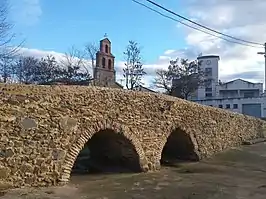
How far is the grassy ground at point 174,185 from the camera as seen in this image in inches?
386

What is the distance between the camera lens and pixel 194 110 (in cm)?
1683

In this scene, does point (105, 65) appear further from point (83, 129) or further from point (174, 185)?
point (174, 185)

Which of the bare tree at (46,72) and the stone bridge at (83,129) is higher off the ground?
the bare tree at (46,72)

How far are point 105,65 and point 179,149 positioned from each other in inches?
820

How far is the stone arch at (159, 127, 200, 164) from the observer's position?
54.5 feet

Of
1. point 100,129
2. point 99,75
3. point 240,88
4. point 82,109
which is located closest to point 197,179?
point 100,129

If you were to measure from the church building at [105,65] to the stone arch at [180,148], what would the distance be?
17576 mm

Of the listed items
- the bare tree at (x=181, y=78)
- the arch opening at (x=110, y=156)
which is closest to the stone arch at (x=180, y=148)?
the arch opening at (x=110, y=156)

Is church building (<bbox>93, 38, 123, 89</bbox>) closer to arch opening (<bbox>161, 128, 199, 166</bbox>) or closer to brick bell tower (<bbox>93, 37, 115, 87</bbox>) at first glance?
brick bell tower (<bbox>93, 37, 115, 87</bbox>)

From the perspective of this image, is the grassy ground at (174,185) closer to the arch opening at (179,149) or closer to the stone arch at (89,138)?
the stone arch at (89,138)

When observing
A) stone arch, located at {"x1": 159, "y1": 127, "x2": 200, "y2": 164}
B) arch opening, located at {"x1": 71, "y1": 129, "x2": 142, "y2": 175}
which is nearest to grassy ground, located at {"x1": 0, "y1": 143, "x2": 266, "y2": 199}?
arch opening, located at {"x1": 71, "y1": 129, "x2": 142, "y2": 175}

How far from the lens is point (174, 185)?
11.5 meters

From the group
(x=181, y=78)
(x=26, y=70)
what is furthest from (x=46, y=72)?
(x=181, y=78)

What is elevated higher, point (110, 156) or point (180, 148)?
point (180, 148)
